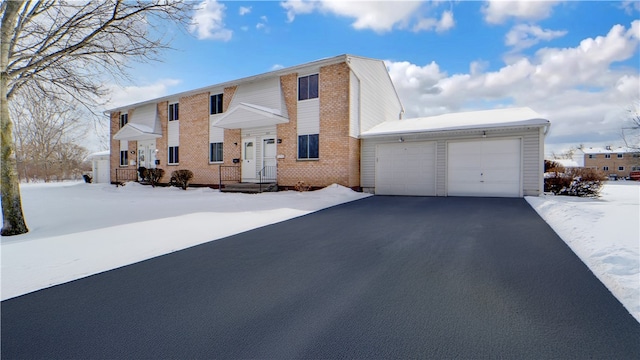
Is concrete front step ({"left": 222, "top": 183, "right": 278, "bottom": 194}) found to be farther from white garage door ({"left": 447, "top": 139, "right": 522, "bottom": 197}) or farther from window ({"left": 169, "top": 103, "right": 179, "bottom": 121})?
white garage door ({"left": 447, "top": 139, "right": 522, "bottom": 197})

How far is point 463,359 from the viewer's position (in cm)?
178

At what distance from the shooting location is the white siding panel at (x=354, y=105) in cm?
1249

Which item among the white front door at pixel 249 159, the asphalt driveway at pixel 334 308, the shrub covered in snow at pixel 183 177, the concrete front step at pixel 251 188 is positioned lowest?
the asphalt driveway at pixel 334 308

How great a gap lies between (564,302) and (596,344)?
2.29 ft

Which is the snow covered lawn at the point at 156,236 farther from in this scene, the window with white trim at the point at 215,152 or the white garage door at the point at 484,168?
the window with white trim at the point at 215,152

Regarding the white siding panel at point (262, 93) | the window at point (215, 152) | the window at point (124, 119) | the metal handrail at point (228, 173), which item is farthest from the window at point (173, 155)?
the window at point (124, 119)

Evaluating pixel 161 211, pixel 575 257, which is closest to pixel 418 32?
pixel 575 257

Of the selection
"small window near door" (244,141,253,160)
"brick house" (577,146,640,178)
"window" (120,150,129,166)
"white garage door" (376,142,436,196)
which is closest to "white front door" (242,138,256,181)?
"small window near door" (244,141,253,160)

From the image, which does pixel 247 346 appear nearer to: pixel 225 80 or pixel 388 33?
pixel 388 33

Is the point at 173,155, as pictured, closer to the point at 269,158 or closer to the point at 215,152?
the point at 215,152

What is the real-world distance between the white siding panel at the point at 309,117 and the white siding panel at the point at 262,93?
3.65 feet

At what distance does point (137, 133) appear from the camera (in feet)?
59.3

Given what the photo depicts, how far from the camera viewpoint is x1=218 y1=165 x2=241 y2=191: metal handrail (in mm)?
15406

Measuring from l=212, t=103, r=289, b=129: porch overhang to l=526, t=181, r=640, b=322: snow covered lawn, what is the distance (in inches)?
421
